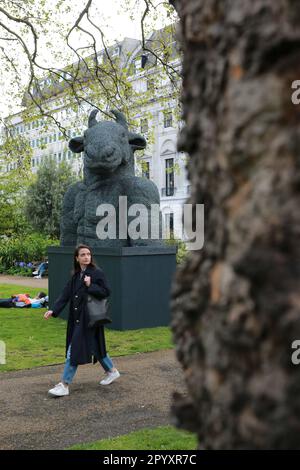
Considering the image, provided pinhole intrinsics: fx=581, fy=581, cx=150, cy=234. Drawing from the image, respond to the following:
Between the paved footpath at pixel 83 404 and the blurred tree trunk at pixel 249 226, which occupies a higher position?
the blurred tree trunk at pixel 249 226

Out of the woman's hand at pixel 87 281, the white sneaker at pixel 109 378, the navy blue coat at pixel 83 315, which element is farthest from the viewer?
the white sneaker at pixel 109 378

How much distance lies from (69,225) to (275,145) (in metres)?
10.8

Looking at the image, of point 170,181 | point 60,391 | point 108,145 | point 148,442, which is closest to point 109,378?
point 60,391

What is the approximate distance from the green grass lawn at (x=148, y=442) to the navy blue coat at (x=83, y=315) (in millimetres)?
1479

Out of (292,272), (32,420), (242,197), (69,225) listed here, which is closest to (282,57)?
(242,197)

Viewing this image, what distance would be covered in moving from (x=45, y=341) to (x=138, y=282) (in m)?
2.04

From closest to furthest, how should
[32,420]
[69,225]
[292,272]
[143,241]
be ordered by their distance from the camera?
1. [292,272]
2. [32,420]
3. [143,241]
4. [69,225]

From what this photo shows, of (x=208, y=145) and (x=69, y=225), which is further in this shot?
(x=69, y=225)

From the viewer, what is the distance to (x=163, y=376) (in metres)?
7.02

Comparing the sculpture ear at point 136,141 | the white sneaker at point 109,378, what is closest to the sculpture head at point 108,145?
the sculpture ear at point 136,141

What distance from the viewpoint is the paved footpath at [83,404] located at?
4.92 meters

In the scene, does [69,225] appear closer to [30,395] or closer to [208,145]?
[30,395]

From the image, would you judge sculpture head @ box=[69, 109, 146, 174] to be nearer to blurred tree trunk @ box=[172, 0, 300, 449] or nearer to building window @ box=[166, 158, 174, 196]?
blurred tree trunk @ box=[172, 0, 300, 449]

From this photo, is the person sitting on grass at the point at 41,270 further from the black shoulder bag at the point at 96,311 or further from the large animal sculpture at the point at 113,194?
the black shoulder bag at the point at 96,311
